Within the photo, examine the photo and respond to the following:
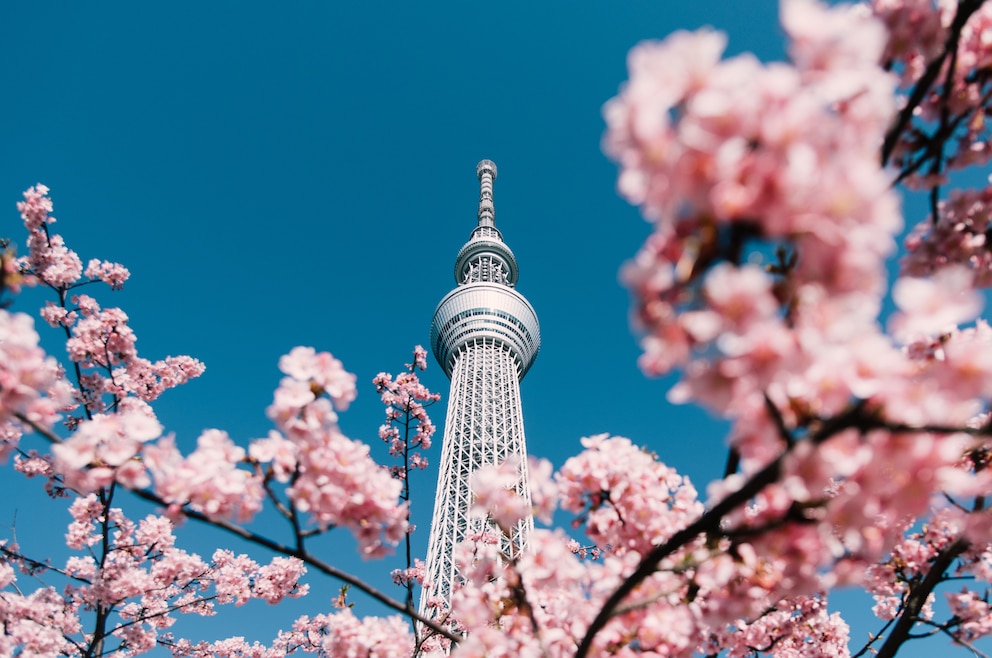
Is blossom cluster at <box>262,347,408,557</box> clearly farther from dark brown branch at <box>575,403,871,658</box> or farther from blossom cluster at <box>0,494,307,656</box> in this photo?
blossom cluster at <box>0,494,307,656</box>

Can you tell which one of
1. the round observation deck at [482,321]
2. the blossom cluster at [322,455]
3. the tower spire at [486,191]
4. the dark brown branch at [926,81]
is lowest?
the blossom cluster at [322,455]

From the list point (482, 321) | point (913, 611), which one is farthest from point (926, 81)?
point (482, 321)

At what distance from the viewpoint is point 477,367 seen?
4147 cm

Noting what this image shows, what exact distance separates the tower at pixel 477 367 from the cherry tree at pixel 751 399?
102 feet

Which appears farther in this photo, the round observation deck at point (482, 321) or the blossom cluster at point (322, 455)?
the round observation deck at point (482, 321)

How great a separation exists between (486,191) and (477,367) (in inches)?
873

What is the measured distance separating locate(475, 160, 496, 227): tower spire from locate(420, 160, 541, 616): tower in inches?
11.2

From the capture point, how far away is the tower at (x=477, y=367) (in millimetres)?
34125

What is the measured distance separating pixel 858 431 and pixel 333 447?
1.87m

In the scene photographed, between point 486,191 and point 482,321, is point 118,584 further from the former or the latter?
point 486,191

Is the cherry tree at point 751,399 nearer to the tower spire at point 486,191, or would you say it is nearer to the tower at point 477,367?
the tower at point 477,367

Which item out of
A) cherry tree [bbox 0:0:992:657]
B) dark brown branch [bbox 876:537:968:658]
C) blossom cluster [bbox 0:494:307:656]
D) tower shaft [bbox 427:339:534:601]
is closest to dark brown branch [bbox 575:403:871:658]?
cherry tree [bbox 0:0:992:657]

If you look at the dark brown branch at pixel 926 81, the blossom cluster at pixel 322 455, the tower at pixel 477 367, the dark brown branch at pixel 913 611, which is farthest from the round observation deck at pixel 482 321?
the dark brown branch at pixel 926 81

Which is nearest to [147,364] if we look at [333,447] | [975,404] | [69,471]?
[69,471]
